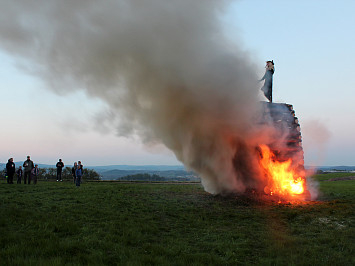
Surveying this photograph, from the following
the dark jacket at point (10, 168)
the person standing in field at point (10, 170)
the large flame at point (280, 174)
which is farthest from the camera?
the dark jacket at point (10, 168)

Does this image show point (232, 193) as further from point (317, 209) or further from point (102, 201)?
point (102, 201)

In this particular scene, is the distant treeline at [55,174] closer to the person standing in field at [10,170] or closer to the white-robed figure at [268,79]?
the person standing in field at [10,170]

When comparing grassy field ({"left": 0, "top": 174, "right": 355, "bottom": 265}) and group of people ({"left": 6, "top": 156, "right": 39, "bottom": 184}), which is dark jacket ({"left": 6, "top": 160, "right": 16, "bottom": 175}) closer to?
group of people ({"left": 6, "top": 156, "right": 39, "bottom": 184})

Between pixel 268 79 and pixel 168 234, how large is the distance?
50.2ft

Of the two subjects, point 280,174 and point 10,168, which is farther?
point 10,168

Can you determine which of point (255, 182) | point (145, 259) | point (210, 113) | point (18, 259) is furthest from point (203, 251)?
point (255, 182)

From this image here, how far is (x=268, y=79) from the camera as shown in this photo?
2120 centimetres

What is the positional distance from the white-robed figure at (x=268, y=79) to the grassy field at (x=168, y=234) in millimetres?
9367

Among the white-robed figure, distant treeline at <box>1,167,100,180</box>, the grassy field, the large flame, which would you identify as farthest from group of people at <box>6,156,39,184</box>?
the white-robed figure

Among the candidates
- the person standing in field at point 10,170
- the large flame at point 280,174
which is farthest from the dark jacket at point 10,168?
the large flame at point 280,174

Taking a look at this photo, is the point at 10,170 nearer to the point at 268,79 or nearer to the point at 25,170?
the point at 25,170

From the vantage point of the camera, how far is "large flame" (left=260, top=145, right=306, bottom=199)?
1902cm

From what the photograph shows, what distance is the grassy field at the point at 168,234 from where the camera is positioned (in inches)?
276

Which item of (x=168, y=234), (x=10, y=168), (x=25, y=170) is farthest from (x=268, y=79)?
(x=10, y=168)
